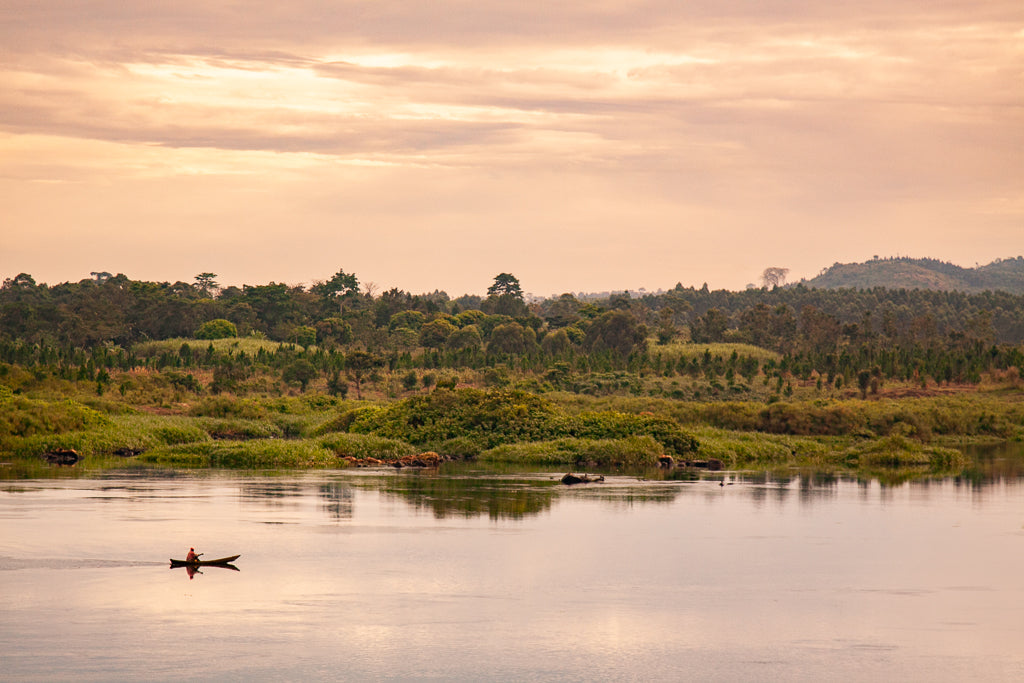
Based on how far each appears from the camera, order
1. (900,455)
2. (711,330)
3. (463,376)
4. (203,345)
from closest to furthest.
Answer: (900,455) → (463,376) → (203,345) → (711,330)

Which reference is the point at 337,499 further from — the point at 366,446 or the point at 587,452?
the point at 587,452

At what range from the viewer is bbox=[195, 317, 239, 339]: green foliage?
109875 millimetres

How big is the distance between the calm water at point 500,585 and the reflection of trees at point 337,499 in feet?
0.49

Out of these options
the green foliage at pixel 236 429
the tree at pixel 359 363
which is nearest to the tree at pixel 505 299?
the tree at pixel 359 363

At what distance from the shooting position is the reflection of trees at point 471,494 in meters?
33.3

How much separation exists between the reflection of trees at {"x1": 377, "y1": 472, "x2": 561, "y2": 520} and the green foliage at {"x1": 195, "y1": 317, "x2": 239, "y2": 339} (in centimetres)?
7139

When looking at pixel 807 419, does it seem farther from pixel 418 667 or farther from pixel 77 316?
pixel 77 316

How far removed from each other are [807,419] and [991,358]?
3670 cm

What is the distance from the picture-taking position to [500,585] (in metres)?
23.1

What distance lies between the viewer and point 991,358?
299ft

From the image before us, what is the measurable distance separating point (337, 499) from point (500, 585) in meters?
13.4

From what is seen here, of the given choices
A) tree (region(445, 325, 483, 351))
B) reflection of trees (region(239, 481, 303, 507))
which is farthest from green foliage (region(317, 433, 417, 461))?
tree (region(445, 325, 483, 351))

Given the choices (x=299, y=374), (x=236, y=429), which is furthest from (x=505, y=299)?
(x=236, y=429)

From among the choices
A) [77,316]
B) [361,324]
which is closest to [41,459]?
[77,316]
